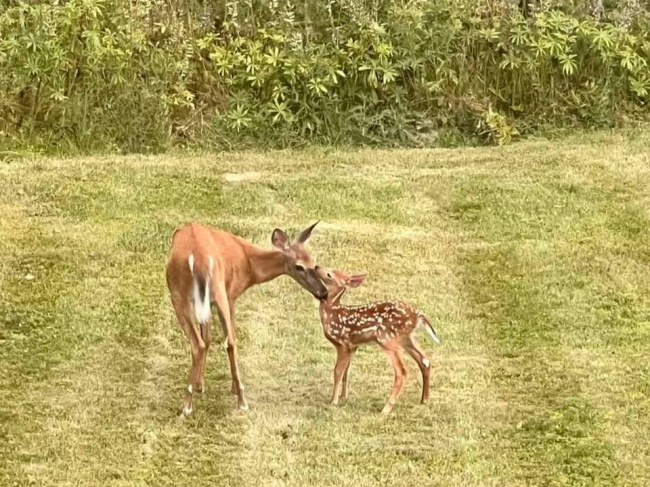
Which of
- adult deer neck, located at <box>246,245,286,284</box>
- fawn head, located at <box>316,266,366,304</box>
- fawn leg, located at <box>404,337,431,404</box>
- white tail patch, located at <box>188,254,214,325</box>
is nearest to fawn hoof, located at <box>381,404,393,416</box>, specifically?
fawn leg, located at <box>404,337,431,404</box>

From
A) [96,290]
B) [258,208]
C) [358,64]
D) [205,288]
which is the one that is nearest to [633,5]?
[358,64]

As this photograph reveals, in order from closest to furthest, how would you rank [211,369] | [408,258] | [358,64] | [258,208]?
[211,369] → [408,258] → [258,208] → [358,64]

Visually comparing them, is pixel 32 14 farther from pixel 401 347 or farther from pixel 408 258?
pixel 401 347

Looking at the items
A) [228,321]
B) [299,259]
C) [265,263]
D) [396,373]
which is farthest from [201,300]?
[396,373]

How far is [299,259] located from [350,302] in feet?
4.72

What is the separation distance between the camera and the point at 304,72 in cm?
1101

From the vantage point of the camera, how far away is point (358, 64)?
437 inches

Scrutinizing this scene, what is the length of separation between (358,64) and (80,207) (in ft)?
9.21

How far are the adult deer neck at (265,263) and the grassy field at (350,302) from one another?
640 mm

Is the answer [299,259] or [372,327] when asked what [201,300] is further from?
[372,327]

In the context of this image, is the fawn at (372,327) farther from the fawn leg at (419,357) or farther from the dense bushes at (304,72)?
the dense bushes at (304,72)

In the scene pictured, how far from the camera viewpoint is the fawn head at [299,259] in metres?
6.62

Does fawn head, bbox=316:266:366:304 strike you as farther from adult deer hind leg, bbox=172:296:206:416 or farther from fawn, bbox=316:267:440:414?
adult deer hind leg, bbox=172:296:206:416

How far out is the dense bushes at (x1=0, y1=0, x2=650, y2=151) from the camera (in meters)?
11.0
